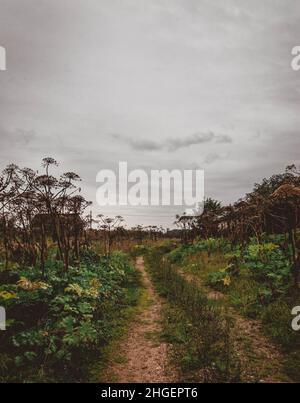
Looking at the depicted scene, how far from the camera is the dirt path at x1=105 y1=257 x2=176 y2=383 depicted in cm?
564

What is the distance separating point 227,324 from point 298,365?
82.8 inches

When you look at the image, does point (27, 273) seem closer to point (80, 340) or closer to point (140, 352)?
point (80, 340)

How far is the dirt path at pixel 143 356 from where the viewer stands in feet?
18.5

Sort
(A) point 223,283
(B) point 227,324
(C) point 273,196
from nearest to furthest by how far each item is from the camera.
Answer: (B) point 227,324 < (C) point 273,196 < (A) point 223,283

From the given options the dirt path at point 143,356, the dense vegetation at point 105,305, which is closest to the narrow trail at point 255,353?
the dense vegetation at point 105,305

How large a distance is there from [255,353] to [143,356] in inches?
91.0

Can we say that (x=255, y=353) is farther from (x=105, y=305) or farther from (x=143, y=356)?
(x=105, y=305)

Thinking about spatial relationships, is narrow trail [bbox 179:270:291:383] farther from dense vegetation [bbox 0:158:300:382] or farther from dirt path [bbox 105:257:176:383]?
dirt path [bbox 105:257:176:383]

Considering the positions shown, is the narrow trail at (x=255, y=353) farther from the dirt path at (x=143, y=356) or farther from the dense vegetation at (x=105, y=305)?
the dirt path at (x=143, y=356)

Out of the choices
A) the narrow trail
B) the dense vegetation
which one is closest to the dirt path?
the dense vegetation

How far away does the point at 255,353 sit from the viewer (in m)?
6.36

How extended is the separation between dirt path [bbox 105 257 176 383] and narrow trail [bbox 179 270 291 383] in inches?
55.6
